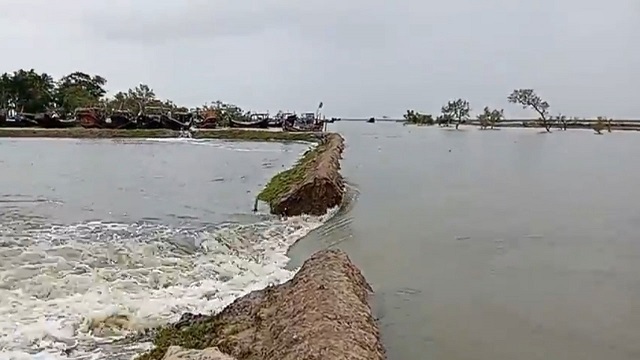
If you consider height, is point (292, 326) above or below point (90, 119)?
above

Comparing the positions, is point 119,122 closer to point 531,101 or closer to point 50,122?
point 50,122

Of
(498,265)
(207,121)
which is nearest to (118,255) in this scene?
(498,265)

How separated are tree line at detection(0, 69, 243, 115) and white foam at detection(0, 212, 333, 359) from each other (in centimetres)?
5506

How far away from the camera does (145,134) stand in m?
50.3

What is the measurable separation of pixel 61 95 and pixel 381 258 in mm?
64519

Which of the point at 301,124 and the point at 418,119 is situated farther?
the point at 418,119

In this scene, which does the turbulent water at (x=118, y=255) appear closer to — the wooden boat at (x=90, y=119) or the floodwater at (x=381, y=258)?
the floodwater at (x=381, y=258)

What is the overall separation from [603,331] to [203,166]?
19.5 meters

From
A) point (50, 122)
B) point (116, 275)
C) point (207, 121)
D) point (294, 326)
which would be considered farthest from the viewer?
point (207, 121)

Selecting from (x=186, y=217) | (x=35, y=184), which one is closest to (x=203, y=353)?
(x=186, y=217)

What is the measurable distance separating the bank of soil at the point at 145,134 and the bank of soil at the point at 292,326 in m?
39.4

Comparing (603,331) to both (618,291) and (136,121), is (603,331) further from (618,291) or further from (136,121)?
(136,121)

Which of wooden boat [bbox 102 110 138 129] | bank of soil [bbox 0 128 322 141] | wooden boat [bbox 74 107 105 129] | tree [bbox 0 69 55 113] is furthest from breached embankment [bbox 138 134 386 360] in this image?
tree [bbox 0 69 55 113]

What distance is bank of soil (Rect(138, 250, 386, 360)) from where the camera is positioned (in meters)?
4.65
